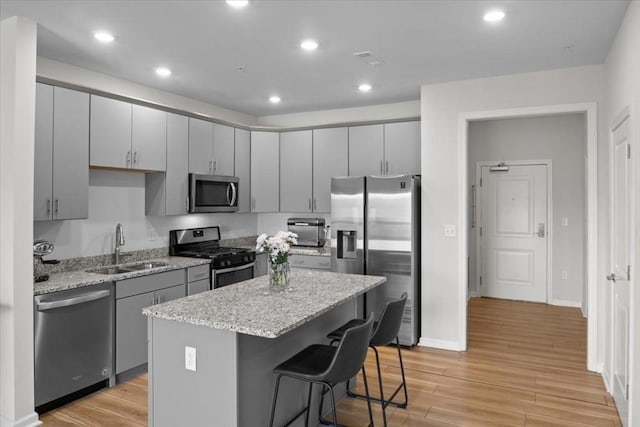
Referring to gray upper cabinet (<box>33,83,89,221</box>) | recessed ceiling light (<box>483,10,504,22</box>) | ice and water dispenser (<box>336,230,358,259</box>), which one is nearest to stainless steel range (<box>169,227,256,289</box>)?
ice and water dispenser (<box>336,230,358,259</box>)

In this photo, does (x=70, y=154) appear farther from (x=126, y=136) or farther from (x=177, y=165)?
(x=177, y=165)

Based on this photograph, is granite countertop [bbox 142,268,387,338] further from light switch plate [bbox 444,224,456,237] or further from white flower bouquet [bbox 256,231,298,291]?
light switch plate [bbox 444,224,456,237]

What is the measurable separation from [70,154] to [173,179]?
1102 millimetres

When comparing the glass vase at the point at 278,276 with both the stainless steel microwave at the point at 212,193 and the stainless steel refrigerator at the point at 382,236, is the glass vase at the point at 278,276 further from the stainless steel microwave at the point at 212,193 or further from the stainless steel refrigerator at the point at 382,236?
the stainless steel microwave at the point at 212,193

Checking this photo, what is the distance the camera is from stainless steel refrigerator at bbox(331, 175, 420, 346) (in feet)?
14.7

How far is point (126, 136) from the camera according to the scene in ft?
13.2

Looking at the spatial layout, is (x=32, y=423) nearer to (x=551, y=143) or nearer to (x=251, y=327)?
(x=251, y=327)

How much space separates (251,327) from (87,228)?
263 centimetres

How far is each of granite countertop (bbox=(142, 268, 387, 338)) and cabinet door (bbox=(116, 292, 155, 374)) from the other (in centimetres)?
112

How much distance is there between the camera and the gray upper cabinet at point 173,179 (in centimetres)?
446

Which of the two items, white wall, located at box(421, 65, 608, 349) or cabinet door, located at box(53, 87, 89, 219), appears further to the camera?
white wall, located at box(421, 65, 608, 349)

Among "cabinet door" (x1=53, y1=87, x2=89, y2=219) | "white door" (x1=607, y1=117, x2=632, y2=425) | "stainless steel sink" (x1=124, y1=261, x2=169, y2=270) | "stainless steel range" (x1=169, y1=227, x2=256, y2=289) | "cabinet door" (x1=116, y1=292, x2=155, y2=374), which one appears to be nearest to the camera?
"white door" (x1=607, y1=117, x2=632, y2=425)

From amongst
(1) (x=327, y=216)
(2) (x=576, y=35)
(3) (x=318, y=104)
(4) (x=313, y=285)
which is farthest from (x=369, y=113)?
(4) (x=313, y=285)

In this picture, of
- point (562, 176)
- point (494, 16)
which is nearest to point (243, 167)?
point (494, 16)
